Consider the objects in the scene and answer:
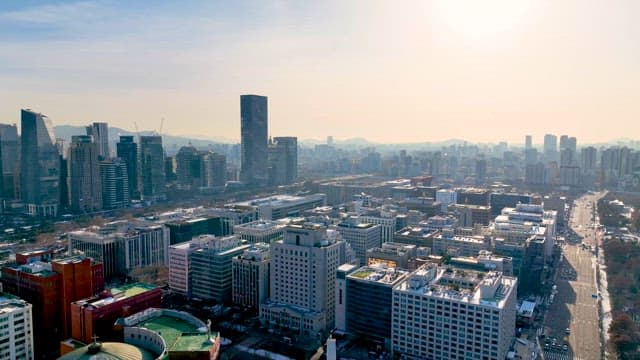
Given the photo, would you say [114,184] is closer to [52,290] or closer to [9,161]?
[9,161]

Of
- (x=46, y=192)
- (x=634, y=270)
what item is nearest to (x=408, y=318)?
(x=634, y=270)

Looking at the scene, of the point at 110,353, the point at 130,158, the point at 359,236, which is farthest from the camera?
the point at 130,158

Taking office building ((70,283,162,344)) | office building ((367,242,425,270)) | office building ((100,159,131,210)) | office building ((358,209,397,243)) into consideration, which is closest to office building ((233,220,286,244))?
office building ((358,209,397,243))

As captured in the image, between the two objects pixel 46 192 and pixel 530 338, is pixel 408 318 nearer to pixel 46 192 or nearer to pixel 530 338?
pixel 530 338

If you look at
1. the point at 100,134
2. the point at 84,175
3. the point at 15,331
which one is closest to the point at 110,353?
the point at 15,331

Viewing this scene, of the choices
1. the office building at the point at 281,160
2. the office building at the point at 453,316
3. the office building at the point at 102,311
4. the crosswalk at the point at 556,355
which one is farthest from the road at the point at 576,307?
the office building at the point at 281,160
